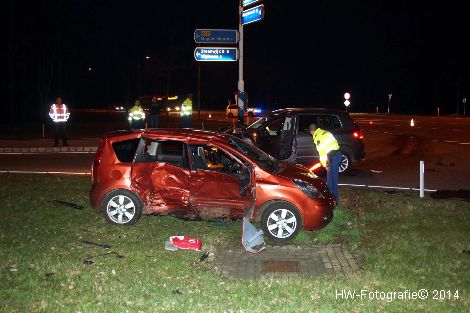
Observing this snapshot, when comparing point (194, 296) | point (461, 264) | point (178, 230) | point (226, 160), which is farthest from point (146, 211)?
point (461, 264)

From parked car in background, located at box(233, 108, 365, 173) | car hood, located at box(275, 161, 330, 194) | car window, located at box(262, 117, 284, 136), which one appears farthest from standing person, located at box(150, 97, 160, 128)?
car hood, located at box(275, 161, 330, 194)

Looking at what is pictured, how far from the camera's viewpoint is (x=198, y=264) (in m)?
7.17

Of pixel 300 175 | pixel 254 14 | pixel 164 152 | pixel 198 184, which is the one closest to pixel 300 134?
pixel 300 175

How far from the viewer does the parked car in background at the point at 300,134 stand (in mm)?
13633

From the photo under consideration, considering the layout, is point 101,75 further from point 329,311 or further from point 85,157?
point 329,311

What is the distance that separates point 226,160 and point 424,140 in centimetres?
1822

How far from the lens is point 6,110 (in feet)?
185

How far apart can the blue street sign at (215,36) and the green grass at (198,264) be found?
10.7 meters

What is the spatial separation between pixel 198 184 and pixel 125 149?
4.42 feet

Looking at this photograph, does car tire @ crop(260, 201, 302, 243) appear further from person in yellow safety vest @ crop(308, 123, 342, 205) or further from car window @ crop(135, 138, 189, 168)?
person in yellow safety vest @ crop(308, 123, 342, 205)

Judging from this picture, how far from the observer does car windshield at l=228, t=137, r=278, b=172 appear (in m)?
8.84

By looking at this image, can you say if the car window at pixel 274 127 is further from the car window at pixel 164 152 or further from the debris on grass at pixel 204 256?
the debris on grass at pixel 204 256

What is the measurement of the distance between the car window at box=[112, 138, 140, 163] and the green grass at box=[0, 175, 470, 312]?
109 centimetres

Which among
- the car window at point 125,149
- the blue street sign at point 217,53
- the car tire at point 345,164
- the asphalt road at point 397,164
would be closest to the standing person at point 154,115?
the blue street sign at point 217,53
